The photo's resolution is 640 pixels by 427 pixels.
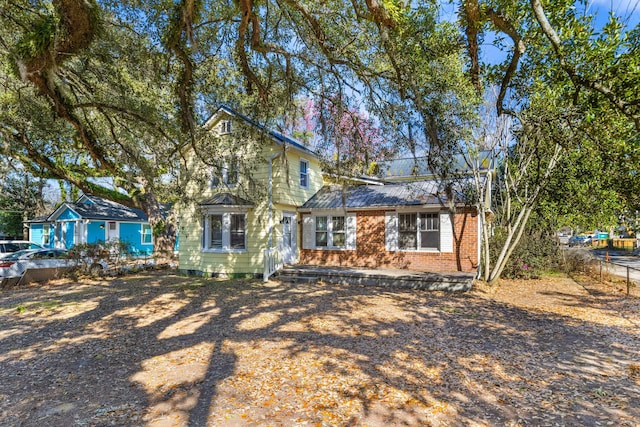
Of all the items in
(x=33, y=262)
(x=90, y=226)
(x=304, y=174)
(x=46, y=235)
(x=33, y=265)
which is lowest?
(x=33, y=265)

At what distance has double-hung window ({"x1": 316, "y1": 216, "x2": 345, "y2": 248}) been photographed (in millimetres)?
14789

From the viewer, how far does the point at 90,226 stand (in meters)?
23.1

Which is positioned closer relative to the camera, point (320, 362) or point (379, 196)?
point (320, 362)

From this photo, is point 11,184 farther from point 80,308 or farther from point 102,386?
point 102,386

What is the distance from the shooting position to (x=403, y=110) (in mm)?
7613

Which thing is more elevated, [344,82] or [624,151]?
[344,82]

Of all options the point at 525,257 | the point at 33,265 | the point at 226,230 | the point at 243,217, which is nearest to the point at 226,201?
the point at 243,217

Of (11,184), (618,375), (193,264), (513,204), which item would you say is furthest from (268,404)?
(11,184)

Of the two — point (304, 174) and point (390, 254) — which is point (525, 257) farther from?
point (304, 174)

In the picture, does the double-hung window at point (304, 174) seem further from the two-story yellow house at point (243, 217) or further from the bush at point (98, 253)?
the bush at point (98, 253)

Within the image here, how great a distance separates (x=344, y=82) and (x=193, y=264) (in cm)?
1000

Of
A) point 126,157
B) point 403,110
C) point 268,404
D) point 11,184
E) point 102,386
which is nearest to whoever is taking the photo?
point 268,404

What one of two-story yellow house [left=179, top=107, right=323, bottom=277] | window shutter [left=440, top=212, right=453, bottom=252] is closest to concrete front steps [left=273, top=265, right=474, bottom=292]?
two-story yellow house [left=179, top=107, right=323, bottom=277]

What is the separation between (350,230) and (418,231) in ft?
8.75
